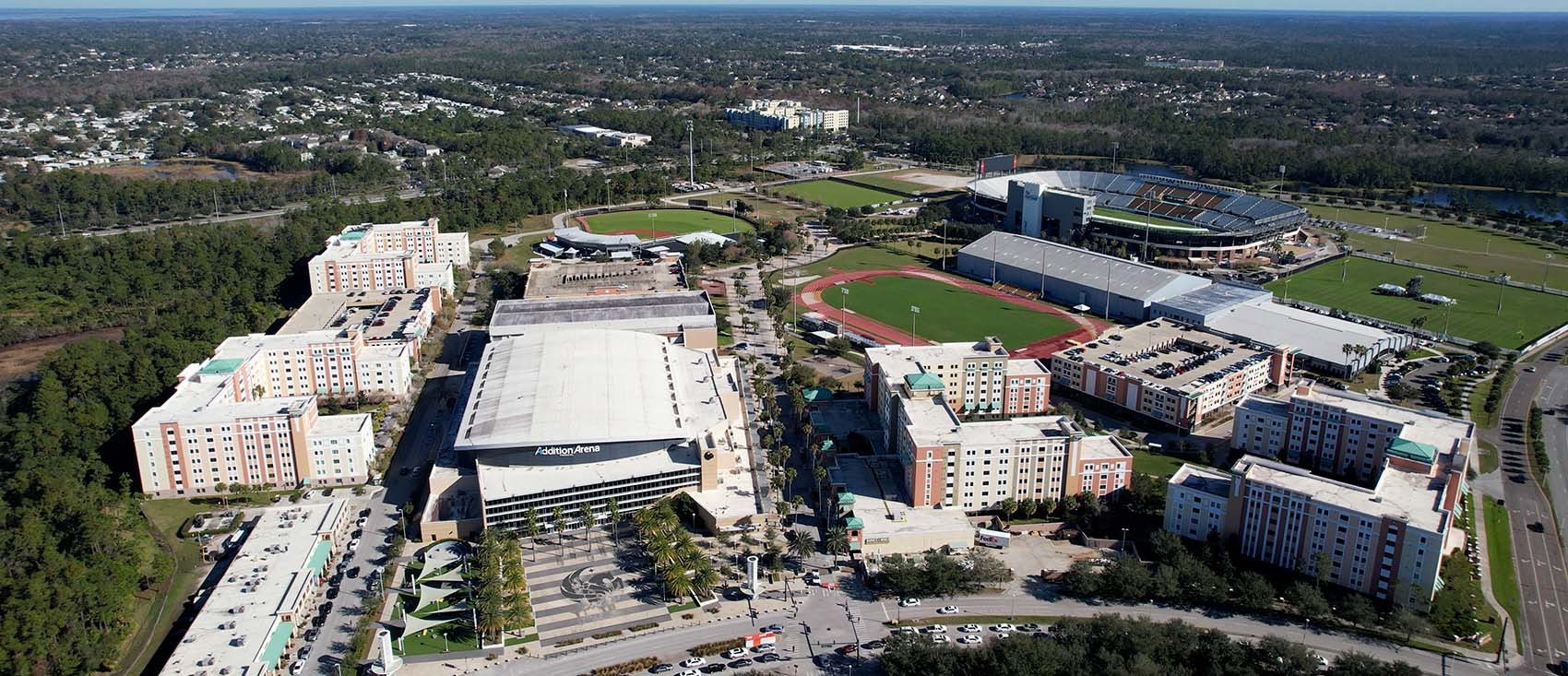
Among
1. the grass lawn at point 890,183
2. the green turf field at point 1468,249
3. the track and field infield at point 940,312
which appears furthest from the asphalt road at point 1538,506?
the grass lawn at point 890,183

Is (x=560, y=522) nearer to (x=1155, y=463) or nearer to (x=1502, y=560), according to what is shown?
(x=1155, y=463)

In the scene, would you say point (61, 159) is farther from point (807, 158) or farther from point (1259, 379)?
point (1259, 379)

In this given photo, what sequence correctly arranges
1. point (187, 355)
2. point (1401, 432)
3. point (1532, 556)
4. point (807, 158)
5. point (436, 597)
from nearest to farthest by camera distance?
point (436, 597), point (1532, 556), point (1401, 432), point (187, 355), point (807, 158)

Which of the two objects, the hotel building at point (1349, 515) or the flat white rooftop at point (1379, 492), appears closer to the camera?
the hotel building at point (1349, 515)

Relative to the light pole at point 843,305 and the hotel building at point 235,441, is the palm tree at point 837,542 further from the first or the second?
the light pole at point 843,305

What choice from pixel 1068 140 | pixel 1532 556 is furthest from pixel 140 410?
pixel 1068 140
